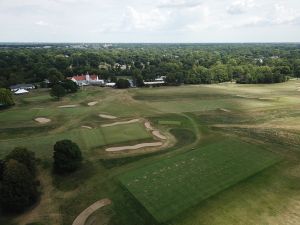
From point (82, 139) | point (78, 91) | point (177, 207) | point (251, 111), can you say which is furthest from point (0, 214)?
point (78, 91)

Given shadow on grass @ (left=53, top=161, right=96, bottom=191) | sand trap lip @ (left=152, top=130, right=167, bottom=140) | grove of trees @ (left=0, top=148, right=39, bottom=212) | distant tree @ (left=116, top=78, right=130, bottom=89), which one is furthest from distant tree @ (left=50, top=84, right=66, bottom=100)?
grove of trees @ (left=0, top=148, right=39, bottom=212)

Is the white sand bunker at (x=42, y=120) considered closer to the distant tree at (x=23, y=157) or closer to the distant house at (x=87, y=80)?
the distant tree at (x=23, y=157)

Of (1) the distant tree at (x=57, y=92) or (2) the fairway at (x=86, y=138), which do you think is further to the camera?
(1) the distant tree at (x=57, y=92)

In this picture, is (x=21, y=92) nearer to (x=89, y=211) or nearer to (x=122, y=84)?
(x=122, y=84)

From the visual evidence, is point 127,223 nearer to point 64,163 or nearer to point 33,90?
point 64,163

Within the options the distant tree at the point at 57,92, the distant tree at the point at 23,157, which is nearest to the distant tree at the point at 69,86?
the distant tree at the point at 57,92

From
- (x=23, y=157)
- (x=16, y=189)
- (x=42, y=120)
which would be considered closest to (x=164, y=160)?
(x=23, y=157)
